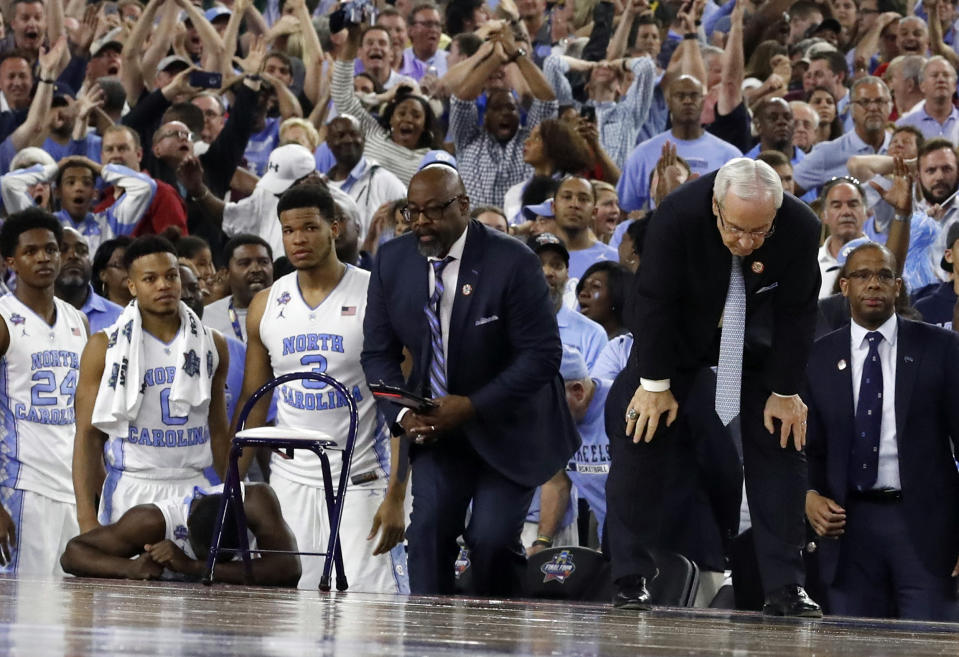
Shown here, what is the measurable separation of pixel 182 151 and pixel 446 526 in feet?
19.2

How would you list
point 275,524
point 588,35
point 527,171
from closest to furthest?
point 275,524 < point 527,171 < point 588,35

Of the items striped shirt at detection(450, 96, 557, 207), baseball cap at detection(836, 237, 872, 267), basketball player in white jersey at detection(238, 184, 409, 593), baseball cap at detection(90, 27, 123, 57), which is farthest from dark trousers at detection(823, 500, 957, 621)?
baseball cap at detection(90, 27, 123, 57)

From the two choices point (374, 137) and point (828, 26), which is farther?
point (828, 26)

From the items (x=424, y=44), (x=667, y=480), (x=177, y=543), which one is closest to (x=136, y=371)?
(x=177, y=543)

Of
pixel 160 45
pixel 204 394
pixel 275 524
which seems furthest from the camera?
pixel 160 45

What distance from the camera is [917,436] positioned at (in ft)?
A: 23.1

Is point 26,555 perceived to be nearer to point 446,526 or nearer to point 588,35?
point 446,526

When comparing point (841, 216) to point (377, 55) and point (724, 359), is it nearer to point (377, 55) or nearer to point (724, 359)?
point (724, 359)

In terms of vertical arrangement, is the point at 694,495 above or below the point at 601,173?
below

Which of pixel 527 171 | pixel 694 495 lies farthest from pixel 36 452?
pixel 527 171

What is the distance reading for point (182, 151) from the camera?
11719mm

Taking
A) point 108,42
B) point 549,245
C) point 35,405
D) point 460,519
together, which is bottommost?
point 460,519

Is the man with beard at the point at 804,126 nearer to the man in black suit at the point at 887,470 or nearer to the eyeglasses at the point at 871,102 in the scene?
the eyeglasses at the point at 871,102

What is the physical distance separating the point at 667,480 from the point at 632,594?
48 centimetres
